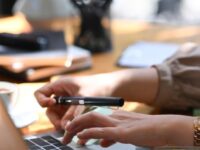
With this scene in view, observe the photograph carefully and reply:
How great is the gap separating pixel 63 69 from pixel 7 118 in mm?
576

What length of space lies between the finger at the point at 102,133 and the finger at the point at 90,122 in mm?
33

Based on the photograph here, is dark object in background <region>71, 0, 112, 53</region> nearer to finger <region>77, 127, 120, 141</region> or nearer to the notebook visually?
the notebook

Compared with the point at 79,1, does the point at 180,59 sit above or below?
below

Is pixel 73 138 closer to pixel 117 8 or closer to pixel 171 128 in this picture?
pixel 171 128

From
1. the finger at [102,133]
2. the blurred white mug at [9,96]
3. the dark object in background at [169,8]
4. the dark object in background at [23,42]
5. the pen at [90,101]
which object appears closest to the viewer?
the finger at [102,133]

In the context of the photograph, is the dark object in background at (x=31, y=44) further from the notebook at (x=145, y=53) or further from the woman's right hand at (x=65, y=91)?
the woman's right hand at (x=65, y=91)

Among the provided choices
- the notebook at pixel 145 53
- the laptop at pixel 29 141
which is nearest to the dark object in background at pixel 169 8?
the notebook at pixel 145 53

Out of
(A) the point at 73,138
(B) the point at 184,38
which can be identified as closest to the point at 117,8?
(B) the point at 184,38

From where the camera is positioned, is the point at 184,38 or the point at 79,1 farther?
the point at 184,38

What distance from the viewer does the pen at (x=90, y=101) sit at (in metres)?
1.03

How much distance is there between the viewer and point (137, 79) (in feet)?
4.01

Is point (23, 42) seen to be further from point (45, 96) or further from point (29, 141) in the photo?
point (29, 141)

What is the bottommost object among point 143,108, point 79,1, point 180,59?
point 143,108

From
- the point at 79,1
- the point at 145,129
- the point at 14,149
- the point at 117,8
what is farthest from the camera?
the point at 117,8
